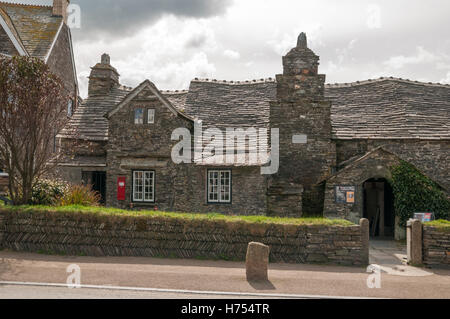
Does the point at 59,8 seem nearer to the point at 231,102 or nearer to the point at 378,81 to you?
the point at 231,102

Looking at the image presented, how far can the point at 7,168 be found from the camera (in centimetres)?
1280

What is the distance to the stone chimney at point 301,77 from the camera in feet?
62.0

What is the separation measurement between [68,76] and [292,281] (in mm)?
A: 24681

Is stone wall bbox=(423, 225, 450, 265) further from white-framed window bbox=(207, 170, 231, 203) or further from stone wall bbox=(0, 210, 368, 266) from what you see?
white-framed window bbox=(207, 170, 231, 203)

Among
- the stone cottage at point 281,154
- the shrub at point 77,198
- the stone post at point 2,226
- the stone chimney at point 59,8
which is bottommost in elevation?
the stone post at point 2,226

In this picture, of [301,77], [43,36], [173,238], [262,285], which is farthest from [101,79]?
[262,285]

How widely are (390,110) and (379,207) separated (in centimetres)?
500

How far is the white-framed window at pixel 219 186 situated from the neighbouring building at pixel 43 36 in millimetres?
10386

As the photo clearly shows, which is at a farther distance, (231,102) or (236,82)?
(236,82)

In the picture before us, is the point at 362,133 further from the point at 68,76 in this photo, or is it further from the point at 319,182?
the point at 68,76

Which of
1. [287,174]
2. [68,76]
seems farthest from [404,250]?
[68,76]

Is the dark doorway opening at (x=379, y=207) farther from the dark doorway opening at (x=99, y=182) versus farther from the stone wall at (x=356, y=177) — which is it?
the dark doorway opening at (x=99, y=182)

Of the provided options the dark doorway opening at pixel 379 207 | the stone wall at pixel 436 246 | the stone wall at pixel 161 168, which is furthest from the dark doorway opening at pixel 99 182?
the stone wall at pixel 436 246

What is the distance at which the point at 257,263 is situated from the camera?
9.05 metres
